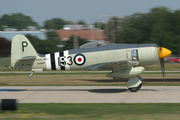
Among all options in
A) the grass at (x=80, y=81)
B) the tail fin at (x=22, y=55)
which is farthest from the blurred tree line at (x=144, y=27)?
the tail fin at (x=22, y=55)

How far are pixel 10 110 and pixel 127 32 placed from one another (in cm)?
5819

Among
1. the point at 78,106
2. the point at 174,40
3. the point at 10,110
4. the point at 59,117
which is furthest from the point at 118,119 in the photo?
the point at 174,40

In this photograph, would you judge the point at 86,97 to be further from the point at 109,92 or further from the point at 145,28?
the point at 145,28

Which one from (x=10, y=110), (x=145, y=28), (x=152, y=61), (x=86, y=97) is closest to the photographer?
(x=10, y=110)

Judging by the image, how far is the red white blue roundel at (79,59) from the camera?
15.0 meters

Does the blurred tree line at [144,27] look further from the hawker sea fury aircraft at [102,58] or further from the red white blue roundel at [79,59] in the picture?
the red white blue roundel at [79,59]

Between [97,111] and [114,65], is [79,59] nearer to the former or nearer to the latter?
[114,65]

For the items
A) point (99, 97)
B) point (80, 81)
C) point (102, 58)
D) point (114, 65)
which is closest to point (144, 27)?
point (80, 81)

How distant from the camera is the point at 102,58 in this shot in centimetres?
1483

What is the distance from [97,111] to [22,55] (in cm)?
744

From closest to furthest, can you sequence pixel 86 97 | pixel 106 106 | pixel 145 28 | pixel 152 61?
pixel 106 106
pixel 86 97
pixel 152 61
pixel 145 28

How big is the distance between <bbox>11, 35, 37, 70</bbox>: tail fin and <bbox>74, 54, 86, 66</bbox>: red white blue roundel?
253 cm

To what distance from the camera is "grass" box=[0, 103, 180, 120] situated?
29.3 feet

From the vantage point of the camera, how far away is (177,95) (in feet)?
44.1
